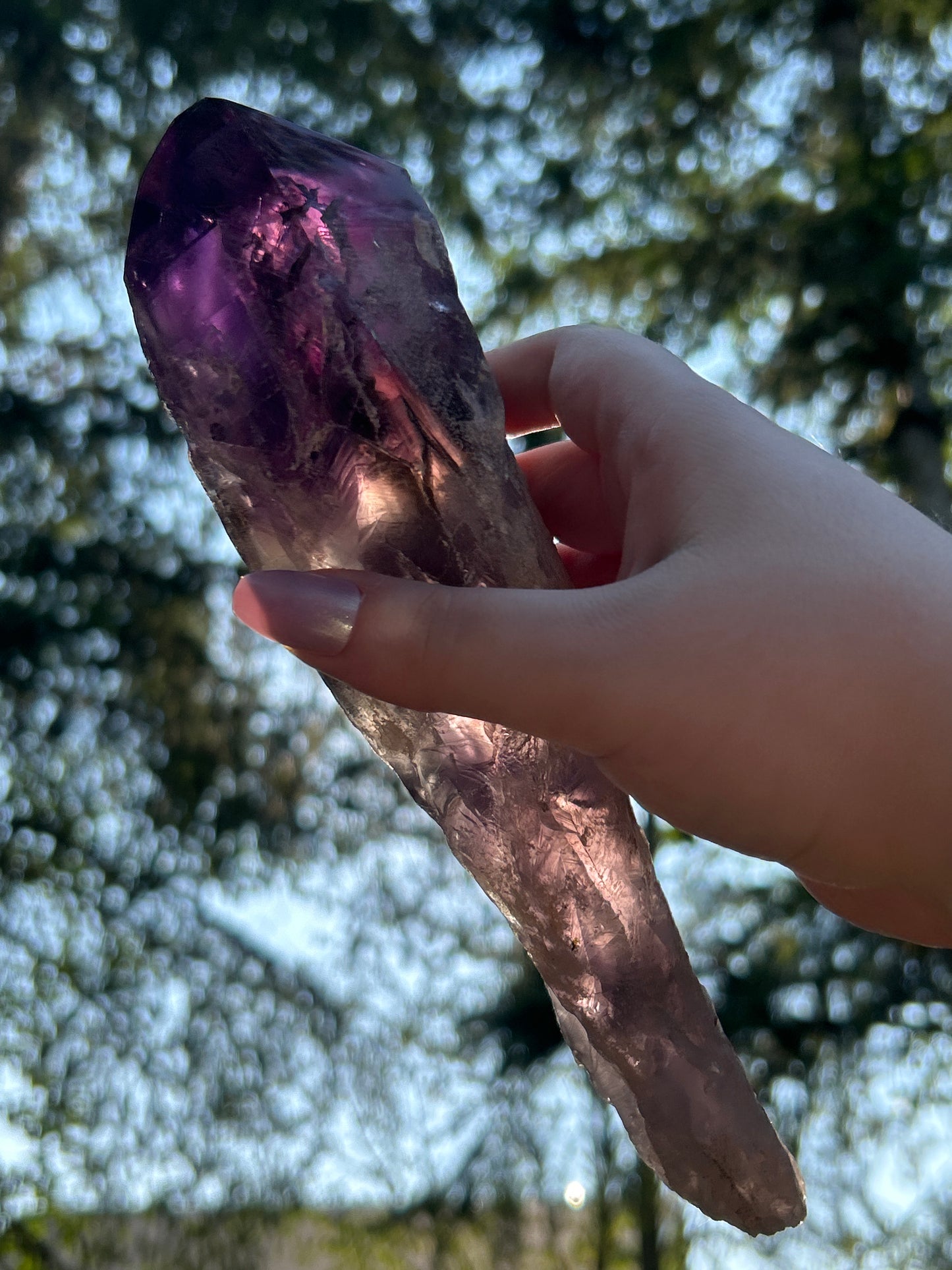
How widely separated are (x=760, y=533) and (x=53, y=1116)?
2.61 m

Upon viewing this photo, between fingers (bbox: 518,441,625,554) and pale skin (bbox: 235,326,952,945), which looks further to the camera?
fingers (bbox: 518,441,625,554)

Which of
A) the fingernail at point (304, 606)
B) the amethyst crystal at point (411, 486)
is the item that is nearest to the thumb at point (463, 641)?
the fingernail at point (304, 606)

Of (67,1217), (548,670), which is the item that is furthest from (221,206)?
(67,1217)

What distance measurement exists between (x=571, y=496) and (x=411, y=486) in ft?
0.91

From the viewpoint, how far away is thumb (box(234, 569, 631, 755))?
677mm

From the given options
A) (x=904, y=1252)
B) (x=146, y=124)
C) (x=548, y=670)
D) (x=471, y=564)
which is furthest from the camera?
(x=146, y=124)

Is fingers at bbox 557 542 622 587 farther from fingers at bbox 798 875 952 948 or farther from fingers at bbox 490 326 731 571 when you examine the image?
fingers at bbox 798 875 952 948

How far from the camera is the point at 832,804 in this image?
72 centimetres

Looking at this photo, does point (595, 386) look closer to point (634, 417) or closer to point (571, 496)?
point (634, 417)

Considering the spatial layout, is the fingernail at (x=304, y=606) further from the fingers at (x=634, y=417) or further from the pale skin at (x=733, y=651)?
the fingers at (x=634, y=417)

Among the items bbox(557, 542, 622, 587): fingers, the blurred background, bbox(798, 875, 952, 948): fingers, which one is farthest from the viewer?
the blurred background

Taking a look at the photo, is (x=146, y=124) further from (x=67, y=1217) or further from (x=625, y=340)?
(x=67, y=1217)

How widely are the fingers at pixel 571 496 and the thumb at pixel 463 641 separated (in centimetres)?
33

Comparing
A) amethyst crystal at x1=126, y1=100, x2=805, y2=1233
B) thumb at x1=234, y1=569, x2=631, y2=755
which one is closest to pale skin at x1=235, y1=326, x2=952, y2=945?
thumb at x1=234, y1=569, x2=631, y2=755
